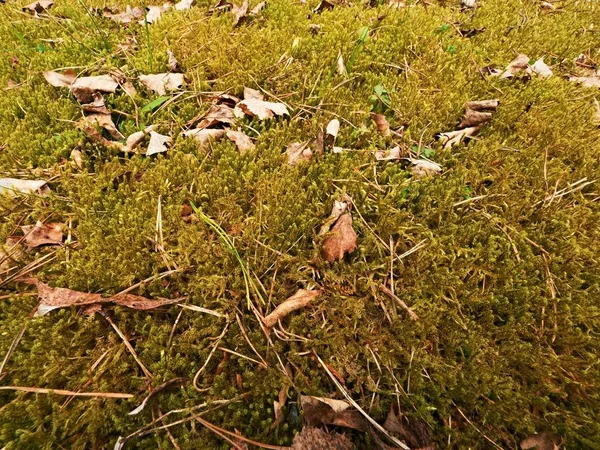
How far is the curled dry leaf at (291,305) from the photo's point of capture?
157 cm

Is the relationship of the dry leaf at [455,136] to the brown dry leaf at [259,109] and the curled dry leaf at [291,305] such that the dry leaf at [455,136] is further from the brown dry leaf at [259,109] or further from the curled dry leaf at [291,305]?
the curled dry leaf at [291,305]

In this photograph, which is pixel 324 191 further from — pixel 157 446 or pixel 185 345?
pixel 157 446

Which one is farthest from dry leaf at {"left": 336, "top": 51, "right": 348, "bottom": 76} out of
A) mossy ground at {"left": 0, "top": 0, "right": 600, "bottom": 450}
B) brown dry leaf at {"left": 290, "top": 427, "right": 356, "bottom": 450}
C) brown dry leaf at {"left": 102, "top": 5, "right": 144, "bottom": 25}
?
brown dry leaf at {"left": 290, "top": 427, "right": 356, "bottom": 450}

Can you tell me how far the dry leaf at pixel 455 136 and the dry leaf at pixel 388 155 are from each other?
0.32 meters

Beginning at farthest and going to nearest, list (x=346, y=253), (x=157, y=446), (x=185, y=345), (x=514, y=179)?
(x=514, y=179), (x=346, y=253), (x=185, y=345), (x=157, y=446)

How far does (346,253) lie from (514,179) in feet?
3.88

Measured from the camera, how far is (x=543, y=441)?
4.69ft

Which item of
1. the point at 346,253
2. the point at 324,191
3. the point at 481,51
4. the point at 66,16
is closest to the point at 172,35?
the point at 66,16

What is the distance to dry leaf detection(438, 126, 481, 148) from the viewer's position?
2238mm

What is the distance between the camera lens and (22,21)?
9.52ft

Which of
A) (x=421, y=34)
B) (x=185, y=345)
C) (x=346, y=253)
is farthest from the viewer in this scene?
(x=421, y=34)

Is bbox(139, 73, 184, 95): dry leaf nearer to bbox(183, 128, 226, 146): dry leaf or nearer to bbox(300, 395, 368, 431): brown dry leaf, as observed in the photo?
bbox(183, 128, 226, 146): dry leaf

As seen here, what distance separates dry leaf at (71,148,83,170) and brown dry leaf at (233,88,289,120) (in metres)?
0.97

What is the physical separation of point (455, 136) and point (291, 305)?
1.62 metres
